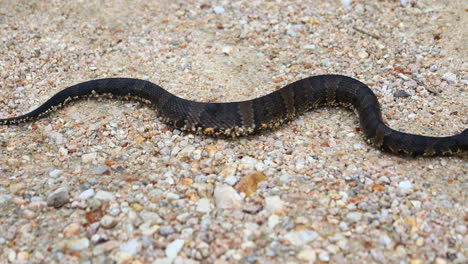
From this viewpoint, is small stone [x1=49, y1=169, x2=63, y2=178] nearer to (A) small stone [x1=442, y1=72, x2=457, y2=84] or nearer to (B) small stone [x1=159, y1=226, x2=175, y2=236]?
(B) small stone [x1=159, y1=226, x2=175, y2=236]

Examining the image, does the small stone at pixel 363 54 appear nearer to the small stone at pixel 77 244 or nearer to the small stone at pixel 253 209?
the small stone at pixel 253 209

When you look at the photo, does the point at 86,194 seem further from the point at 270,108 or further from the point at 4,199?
the point at 270,108

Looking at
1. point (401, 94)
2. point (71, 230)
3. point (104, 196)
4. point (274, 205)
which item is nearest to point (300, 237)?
point (274, 205)

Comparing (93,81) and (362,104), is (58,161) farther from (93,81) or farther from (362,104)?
(362,104)

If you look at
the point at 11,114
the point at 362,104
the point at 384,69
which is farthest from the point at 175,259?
the point at 384,69

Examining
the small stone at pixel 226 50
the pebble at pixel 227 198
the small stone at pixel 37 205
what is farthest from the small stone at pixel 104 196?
the small stone at pixel 226 50

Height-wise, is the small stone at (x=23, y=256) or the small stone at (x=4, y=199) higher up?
the small stone at (x=4, y=199)
